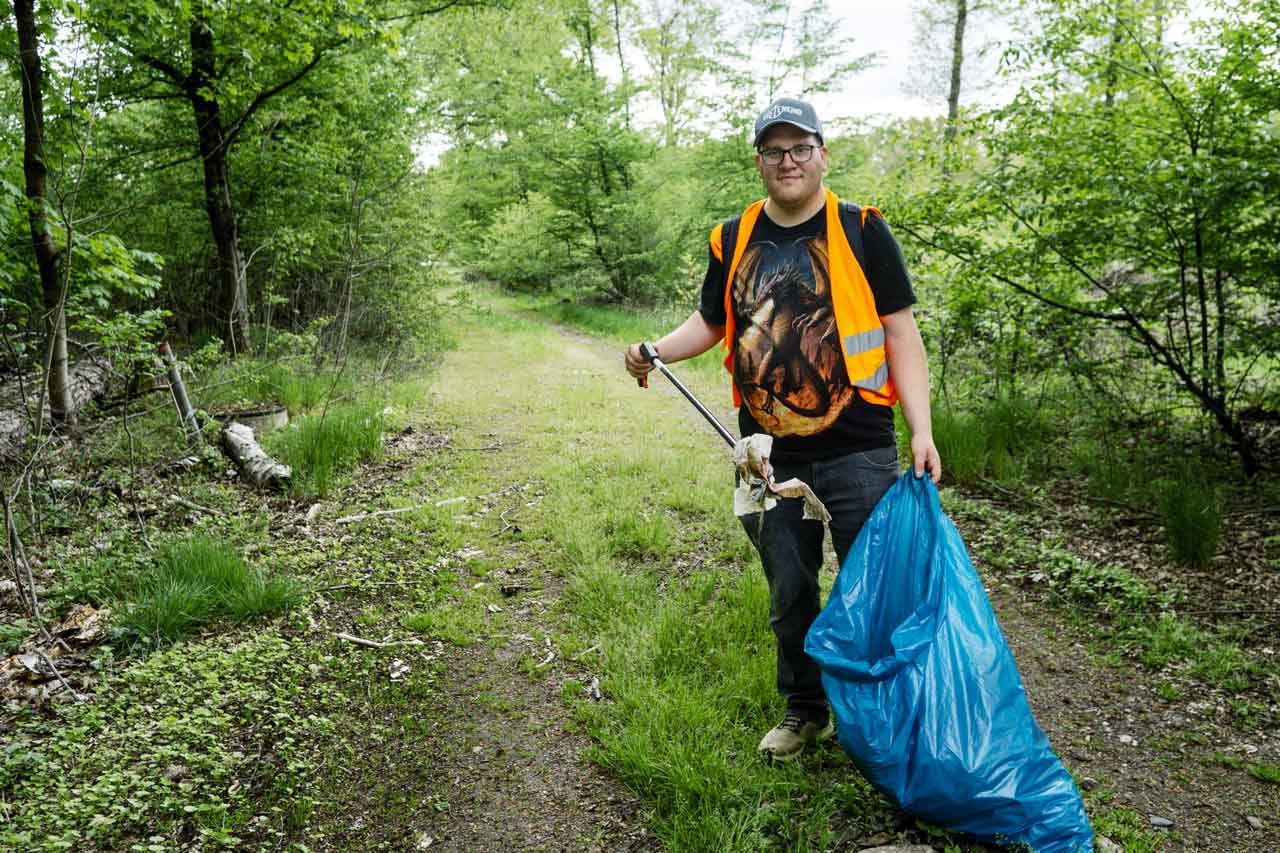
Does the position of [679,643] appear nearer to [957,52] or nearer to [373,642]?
[373,642]

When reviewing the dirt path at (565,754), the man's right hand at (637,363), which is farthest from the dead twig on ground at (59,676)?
the man's right hand at (637,363)

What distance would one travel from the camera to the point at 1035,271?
16.9 feet

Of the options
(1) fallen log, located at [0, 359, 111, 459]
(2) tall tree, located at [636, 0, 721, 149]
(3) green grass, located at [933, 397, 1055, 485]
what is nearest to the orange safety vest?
(3) green grass, located at [933, 397, 1055, 485]

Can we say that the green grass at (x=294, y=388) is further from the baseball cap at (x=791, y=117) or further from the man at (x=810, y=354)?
the baseball cap at (x=791, y=117)

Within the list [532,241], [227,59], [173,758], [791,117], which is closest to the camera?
[791,117]

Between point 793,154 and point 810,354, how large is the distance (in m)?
0.60

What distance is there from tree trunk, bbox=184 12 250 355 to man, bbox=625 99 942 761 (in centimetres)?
677

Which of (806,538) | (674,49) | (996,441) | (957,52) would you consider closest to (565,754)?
(806,538)

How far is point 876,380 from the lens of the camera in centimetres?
230

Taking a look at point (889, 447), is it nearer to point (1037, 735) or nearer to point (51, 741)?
point (1037, 735)

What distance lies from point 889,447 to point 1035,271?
11.6ft

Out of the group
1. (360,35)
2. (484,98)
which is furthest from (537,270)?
(360,35)

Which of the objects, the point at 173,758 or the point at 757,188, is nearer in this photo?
the point at 173,758

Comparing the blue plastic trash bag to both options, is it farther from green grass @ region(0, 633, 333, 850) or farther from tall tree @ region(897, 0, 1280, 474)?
tall tree @ region(897, 0, 1280, 474)
